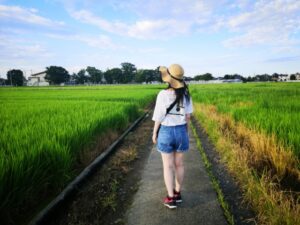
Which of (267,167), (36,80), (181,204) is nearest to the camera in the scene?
(181,204)

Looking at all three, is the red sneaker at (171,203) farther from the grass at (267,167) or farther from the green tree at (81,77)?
the green tree at (81,77)

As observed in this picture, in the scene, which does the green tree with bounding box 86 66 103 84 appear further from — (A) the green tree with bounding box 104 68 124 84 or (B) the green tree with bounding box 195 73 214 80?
(B) the green tree with bounding box 195 73 214 80

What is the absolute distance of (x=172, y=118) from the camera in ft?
11.9

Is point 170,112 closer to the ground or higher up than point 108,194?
higher up

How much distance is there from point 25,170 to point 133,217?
1.50 metres

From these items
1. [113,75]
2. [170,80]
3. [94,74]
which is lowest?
[170,80]

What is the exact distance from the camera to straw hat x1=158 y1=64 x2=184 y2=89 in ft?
11.4

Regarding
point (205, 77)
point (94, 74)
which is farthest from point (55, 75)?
point (205, 77)

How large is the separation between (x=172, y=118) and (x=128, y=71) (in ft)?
434

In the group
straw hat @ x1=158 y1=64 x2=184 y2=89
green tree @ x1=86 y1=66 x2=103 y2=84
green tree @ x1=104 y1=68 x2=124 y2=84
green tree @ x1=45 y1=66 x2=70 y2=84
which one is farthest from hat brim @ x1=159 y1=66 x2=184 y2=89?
green tree @ x1=104 y1=68 x2=124 y2=84

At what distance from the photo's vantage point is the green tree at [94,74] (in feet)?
395

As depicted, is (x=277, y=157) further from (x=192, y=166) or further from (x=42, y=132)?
(x=42, y=132)

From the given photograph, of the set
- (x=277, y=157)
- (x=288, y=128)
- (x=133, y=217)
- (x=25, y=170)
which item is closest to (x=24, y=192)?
(x=25, y=170)

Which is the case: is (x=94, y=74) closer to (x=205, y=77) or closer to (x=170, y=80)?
(x=205, y=77)
